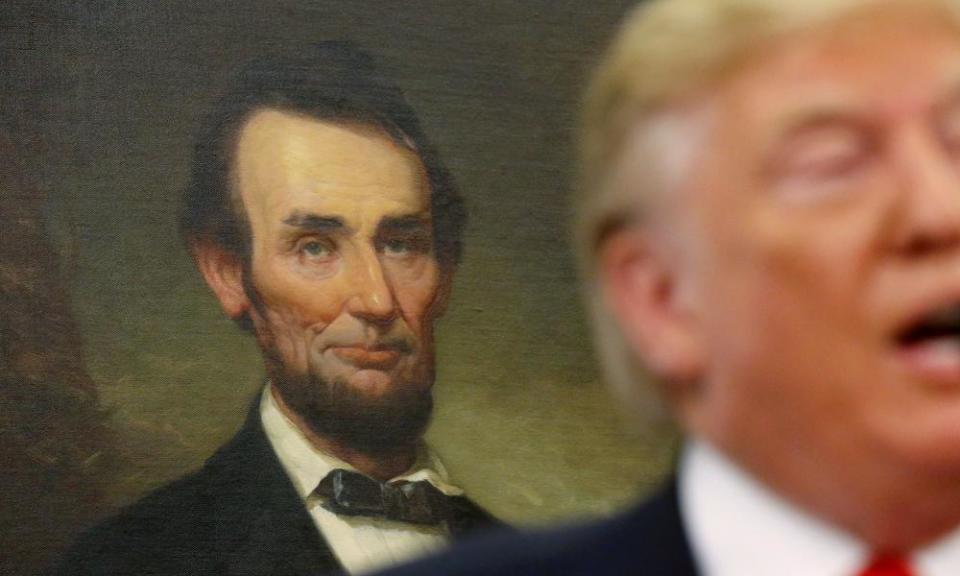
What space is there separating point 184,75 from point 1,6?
85 centimetres

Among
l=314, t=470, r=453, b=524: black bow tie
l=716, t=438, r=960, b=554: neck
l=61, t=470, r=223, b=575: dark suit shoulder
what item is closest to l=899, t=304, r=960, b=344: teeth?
l=716, t=438, r=960, b=554: neck

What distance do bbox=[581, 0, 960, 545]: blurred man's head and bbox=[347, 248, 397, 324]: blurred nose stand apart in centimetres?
417

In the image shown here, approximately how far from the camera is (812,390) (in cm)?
118

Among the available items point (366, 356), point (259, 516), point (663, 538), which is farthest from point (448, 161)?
point (663, 538)

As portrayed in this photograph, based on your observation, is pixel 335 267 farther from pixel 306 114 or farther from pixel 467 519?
pixel 467 519

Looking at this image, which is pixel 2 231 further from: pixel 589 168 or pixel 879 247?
pixel 879 247

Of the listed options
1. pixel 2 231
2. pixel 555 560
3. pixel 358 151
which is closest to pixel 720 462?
pixel 555 560

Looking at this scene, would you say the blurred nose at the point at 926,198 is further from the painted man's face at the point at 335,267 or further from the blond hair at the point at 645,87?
the painted man's face at the point at 335,267

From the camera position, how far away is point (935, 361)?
1.13 meters

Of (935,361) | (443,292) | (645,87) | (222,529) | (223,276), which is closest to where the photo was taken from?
(935,361)

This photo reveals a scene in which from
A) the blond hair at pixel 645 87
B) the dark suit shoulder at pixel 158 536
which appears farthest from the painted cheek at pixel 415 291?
the blond hair at pixel 645 87

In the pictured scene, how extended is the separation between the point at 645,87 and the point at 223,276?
4.40 m

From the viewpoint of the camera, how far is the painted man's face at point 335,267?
18.1 ft

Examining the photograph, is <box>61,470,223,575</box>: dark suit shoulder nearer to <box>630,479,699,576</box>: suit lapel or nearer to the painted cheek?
the painted cheek
